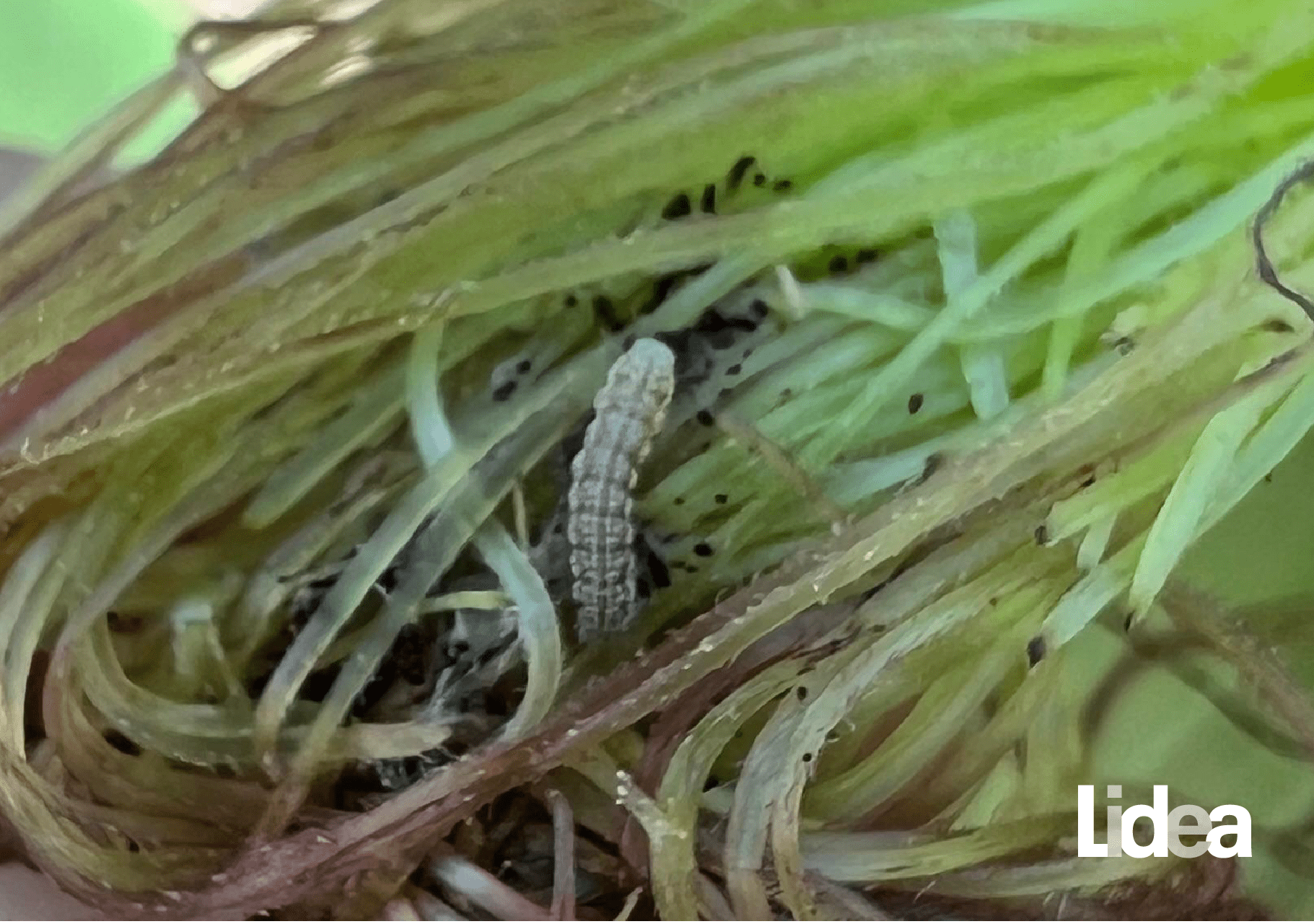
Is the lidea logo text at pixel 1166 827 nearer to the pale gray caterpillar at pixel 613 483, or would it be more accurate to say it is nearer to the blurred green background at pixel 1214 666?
the blurred green background at pixel 1214 666

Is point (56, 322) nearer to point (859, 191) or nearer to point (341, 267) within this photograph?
point (341, 267)

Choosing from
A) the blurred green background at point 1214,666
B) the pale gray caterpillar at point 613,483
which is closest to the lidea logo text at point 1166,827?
the blurred green background at point 1214,666

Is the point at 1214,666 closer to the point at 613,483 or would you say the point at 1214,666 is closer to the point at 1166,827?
the point at 1166,827

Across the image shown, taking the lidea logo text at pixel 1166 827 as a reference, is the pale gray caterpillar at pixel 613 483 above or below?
above

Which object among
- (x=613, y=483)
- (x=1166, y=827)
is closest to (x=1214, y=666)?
(x=1166, y=827)

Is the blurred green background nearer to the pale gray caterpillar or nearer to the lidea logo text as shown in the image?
the lidea logo text
